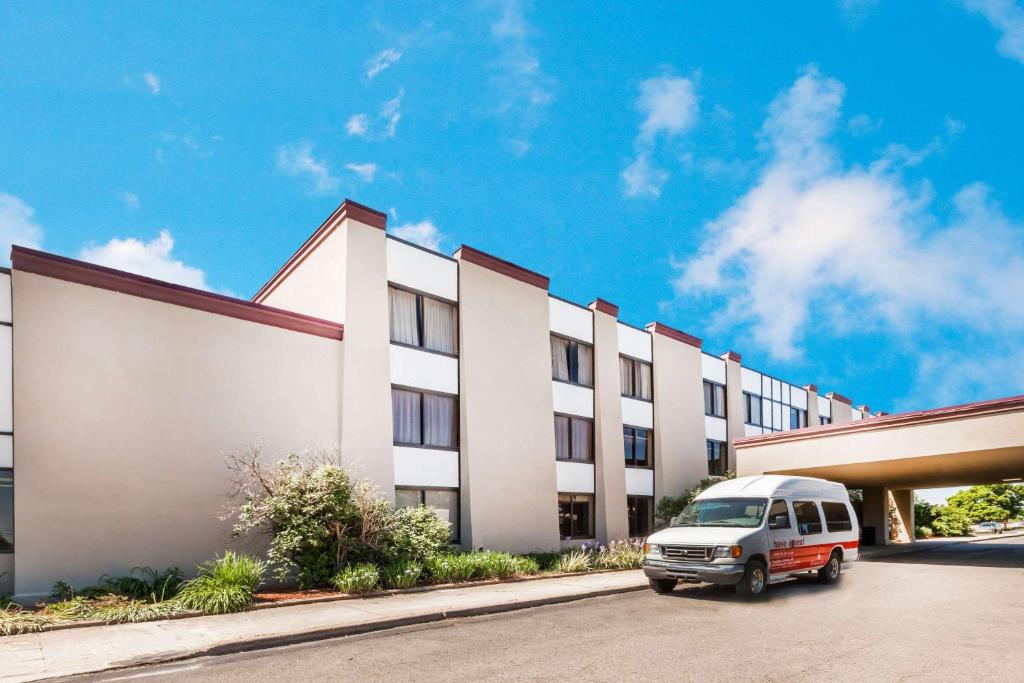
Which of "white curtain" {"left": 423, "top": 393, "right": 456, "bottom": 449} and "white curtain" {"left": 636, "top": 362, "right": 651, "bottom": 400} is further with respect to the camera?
"white curtain" {"left": 636, "top": 362, "right": 651, "bottom": 400}

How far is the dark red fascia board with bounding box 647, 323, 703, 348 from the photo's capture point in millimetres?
29172

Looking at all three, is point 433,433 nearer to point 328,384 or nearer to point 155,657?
point 328,384

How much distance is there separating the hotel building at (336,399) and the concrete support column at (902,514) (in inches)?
535

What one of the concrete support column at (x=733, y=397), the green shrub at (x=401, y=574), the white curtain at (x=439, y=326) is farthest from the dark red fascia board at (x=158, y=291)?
the concrete support column at (x=733, y=397)

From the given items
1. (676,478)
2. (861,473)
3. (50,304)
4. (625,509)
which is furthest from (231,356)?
(861,473)

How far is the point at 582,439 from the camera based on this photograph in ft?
81.8

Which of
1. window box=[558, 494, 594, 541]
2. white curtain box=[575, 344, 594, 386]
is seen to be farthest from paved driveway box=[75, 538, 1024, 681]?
white curtain box=[575, 344, 594, 386]

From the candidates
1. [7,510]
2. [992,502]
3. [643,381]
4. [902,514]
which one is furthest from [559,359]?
[992,502]

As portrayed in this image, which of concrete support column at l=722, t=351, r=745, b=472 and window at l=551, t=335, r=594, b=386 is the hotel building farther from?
concrete support column at l=722, t=351, r=745, b=472

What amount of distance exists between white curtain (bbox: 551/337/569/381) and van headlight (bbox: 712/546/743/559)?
1189cm

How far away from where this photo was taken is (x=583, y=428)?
25047mm

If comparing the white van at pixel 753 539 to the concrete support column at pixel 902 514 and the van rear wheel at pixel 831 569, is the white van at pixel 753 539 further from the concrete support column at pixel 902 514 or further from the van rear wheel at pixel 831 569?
the concrete support column at pixel 902 514

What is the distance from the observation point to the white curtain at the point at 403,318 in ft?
63.9

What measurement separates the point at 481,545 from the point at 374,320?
6.96m
